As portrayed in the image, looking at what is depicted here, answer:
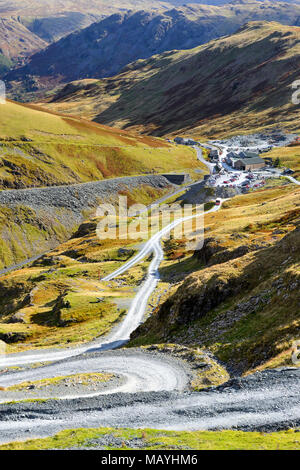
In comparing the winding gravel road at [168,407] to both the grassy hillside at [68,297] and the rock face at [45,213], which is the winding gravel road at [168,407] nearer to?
the grassy hillside at [68,297]

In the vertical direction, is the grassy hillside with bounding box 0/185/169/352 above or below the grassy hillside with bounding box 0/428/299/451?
below

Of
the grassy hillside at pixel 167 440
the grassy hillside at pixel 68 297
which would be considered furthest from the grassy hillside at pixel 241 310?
the grassy hillside at pixel 68 297

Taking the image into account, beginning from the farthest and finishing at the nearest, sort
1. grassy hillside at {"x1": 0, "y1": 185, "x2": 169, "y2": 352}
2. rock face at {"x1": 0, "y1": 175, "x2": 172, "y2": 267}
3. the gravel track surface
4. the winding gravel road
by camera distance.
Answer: rock face at {"x1": 0, "y1": 175, "x2": 172, "y2": 267}, grassy hillside at {"x1": 0, "y1": 185, "x2": 169, "y2": 352}, the winding gravel road, the gravel track surface

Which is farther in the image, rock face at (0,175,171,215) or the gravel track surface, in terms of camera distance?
rock face at (0,175,171,215)

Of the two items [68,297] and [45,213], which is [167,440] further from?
[45,213]

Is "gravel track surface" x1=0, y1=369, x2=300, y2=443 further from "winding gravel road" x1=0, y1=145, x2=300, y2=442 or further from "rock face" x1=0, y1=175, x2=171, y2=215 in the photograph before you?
"rock face" x1=0, y1=175, x2=171, y2=215

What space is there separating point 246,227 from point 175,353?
183ft

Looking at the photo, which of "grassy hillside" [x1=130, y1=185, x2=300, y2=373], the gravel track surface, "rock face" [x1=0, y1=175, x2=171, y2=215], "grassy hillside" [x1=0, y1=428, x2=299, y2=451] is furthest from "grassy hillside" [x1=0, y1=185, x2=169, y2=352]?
"rock face" [x1=0, y1=175, x2=171, y2=215]

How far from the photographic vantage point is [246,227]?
9069 cm

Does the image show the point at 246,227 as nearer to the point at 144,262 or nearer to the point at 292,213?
the point at 292,213

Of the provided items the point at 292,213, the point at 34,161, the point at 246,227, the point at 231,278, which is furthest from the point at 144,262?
the point at 34,161

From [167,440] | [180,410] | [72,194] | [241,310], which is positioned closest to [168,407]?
[180,410]

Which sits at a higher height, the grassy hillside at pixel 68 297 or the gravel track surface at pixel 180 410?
the gravel track surface at pixel 180 410
